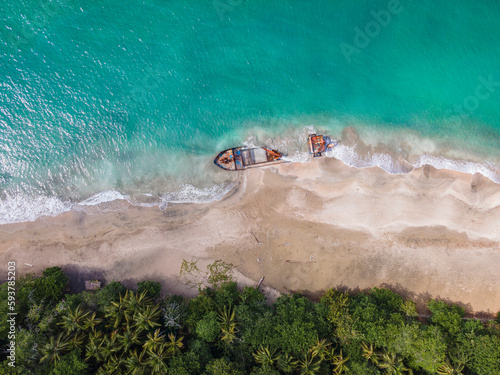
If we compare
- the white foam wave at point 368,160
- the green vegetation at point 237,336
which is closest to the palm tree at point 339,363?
the green vegetation at point 237,336

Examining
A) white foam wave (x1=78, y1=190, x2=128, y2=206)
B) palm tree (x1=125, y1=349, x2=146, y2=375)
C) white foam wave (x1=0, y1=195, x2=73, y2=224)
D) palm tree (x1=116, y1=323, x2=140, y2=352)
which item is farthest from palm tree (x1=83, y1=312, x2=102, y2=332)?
white foam wave (x1=0, y1=195, x2=73, y2=224)

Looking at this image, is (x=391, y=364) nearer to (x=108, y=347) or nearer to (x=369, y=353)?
(x=369, y=353)

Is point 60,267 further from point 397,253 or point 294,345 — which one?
point 397,253

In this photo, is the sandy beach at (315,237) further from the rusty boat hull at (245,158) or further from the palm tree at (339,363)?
the palm tree at (339,363)

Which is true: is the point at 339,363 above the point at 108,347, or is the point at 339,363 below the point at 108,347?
below

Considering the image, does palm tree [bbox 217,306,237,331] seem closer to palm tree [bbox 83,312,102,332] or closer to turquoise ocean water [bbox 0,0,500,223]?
palm tree [bbox 83,312,102,332]

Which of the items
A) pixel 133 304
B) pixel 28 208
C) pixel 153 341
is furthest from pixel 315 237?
pixel 28 208
